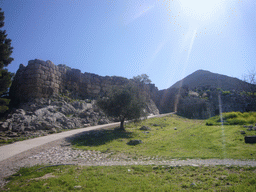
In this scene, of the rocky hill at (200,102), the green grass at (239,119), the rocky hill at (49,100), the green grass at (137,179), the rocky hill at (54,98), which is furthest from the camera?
the rocky hill at (200,102)

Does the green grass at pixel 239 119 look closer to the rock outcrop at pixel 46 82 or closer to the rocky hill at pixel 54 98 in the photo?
the rocky hill at pixel 54 98

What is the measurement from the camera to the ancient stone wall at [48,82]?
19.5m

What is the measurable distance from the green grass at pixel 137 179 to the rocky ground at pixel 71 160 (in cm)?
67

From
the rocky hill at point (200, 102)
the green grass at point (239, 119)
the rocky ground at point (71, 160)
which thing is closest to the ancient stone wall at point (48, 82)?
the rocky ground at point (71, 160)

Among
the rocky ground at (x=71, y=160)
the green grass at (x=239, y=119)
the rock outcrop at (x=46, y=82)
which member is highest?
the rock outcrop at (x=46, y=82)

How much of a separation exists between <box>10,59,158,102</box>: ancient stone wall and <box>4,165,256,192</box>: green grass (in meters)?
16.0

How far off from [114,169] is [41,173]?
108 inches

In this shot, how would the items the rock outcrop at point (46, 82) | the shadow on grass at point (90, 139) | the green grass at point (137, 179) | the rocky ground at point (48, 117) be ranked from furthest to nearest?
the rock outcrop at point (46, 82)
the rocky ground at point (48, 117)
the shadow on grass at point (90, 139)
the green grass at point (137, 179)

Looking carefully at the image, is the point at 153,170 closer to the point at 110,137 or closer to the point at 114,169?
the point at 114,169

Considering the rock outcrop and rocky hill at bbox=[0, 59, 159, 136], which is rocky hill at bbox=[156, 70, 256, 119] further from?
the rock outcrop

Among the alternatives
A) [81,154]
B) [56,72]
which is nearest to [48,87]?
[56,72]

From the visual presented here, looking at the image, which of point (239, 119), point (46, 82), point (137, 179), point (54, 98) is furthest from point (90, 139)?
point (239, 119)

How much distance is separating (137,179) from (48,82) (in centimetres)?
1984

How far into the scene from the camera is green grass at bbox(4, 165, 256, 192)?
4.28m
